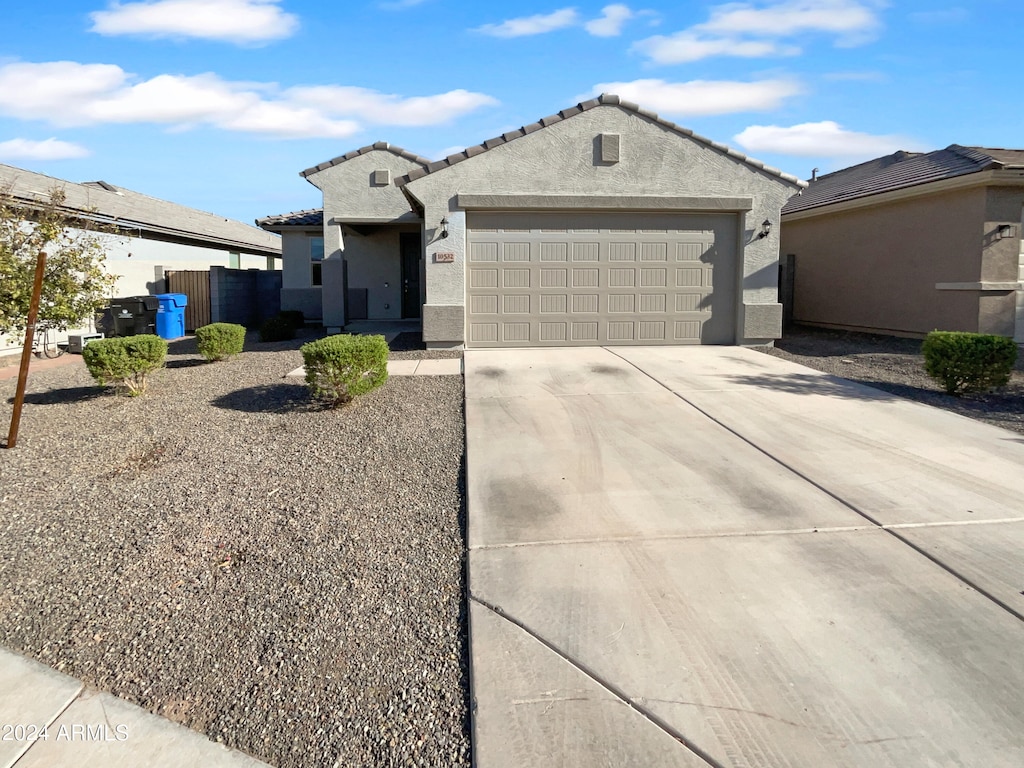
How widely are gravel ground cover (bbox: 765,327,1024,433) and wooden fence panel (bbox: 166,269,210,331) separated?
14799mm

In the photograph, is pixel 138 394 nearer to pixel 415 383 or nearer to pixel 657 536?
pixel 415 383

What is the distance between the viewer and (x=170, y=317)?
1684 centimetres

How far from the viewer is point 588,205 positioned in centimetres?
1252

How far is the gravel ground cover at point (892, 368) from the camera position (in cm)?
856

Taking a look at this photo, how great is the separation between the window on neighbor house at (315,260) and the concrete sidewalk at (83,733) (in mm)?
18324

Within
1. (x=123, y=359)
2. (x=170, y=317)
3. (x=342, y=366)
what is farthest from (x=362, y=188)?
(x=342, y=366)

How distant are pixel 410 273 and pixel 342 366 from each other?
12402 millimetres

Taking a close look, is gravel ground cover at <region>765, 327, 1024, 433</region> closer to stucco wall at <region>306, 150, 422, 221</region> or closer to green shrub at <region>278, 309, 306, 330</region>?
stucco wall at <region>306, 150, 422, 221</region>

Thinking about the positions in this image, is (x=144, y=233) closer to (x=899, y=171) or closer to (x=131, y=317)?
(x=131, y=317)

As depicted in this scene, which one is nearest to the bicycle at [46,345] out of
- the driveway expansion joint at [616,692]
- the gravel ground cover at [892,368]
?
the driveway expansion joint at [616,692]

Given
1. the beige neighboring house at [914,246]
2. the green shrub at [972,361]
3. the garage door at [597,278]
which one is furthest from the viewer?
the beige neighboring house at [914,246]

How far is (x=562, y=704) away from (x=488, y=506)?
234 centimetres

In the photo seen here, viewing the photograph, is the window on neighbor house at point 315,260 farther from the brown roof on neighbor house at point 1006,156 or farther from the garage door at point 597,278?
the brown roof on neighbor house at point 1006,156

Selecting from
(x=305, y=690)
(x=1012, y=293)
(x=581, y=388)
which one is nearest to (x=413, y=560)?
(x=305, y=690)
